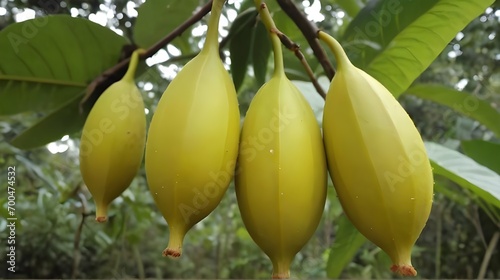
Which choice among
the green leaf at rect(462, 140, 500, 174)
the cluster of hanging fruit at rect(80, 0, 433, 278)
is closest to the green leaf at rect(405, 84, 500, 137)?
the green leaf at rect(462, 140, 500, 174)

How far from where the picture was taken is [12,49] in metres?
0.63

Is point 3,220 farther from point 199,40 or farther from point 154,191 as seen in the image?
point 154,191

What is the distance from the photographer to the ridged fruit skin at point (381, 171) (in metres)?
0.33

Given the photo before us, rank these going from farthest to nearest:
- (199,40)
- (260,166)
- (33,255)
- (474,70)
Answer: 1. (474,70)
2. (33,255)
3. (199,40)
4. (260,166)

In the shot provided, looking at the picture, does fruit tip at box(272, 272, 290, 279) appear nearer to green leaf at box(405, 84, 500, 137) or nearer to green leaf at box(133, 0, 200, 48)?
green leaf at box(133, 0, 200, 48)

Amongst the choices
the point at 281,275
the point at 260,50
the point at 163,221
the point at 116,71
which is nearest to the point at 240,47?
the point at 260,50

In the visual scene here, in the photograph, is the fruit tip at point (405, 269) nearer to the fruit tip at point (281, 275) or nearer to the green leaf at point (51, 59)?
the fruit tip at point (281, 275)

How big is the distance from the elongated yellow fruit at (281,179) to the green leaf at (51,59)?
37 cm

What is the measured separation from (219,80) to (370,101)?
0.38ft

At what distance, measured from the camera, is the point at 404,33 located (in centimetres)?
60

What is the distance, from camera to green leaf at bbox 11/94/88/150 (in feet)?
2.25

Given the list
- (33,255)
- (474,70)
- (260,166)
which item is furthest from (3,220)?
(474,70)

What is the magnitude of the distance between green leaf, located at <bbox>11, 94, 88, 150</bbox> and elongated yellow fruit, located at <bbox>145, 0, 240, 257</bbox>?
36cm

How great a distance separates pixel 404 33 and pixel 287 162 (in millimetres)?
338
